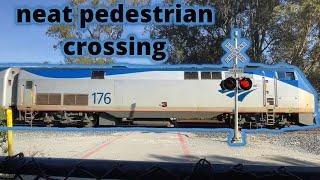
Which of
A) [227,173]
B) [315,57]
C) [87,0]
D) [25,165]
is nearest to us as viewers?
[227,173]

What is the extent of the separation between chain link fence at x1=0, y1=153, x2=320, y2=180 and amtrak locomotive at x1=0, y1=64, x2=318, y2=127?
35.7 ft

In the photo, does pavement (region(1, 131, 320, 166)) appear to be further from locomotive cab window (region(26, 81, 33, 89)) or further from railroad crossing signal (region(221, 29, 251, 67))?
railroad crossing signal (region(221, 29, 251, 67))

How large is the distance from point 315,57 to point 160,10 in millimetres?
1370

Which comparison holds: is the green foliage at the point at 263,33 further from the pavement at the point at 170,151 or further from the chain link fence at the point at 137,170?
the pavement at the point at 170,151

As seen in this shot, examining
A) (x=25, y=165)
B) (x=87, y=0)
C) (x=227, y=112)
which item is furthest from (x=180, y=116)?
(x=25, y=165)

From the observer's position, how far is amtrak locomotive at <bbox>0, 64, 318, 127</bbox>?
585 inches

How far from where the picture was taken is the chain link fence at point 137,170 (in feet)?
7.76

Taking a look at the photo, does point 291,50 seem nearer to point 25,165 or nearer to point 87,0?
point 87,0

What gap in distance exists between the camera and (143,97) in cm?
1767

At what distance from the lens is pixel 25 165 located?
2580 millimetres

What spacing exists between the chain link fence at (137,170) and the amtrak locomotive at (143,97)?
10.9 metres

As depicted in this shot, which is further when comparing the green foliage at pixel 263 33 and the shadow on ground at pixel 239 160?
the shadow on ground at pixel 239 160

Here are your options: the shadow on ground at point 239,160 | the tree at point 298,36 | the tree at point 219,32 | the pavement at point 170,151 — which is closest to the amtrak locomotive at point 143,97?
the pavement at point 170,151

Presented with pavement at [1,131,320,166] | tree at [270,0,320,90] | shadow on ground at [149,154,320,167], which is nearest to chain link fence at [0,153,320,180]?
tree at [270,0,320,90]
